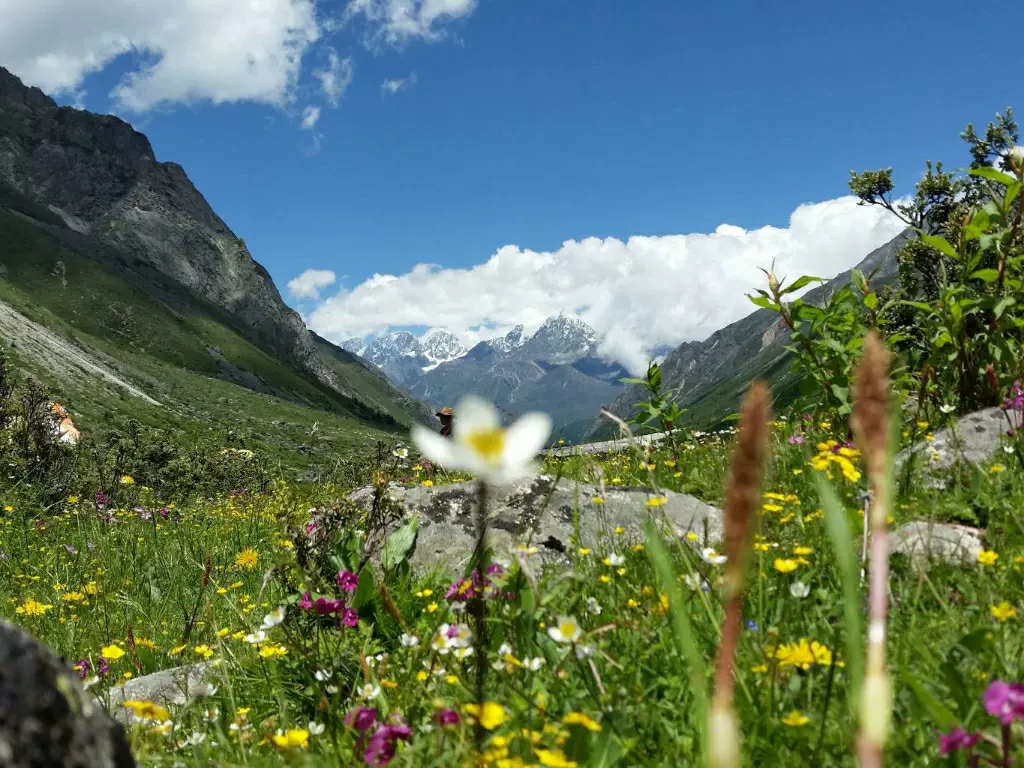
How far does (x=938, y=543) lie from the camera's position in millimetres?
3703

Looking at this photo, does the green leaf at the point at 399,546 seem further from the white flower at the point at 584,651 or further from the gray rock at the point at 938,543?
the gray rock at the point at 938,543

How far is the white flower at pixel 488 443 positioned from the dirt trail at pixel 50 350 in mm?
106220

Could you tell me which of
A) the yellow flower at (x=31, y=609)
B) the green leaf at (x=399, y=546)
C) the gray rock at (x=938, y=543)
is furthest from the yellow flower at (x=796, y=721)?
the yellow flower at (x=31, y=609)

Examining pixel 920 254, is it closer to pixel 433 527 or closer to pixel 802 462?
pixel 802 462

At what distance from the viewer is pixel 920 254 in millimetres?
22953

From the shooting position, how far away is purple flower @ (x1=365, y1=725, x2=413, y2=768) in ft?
7.23

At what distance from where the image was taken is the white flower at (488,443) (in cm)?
141

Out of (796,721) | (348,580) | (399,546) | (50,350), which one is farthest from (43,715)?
(50,350)

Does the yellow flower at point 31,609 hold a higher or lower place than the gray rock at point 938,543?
lower

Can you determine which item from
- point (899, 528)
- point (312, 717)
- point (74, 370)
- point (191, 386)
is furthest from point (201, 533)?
point (191, 386)

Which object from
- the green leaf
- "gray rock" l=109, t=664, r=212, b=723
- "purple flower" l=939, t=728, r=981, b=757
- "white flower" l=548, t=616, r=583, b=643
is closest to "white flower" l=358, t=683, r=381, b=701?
"white flower" l=548, t=616, r=583, b=643

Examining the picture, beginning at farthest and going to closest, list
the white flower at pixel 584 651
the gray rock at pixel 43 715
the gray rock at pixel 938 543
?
1. the gray rock at pixel 938 543
2. the white flower at pixel 584 651
3. the gray rock at pixel 43 715

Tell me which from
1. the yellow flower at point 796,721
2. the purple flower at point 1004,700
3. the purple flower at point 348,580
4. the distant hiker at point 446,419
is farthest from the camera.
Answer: the purple flower at point 348,580

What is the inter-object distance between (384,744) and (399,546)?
9.11 feet
